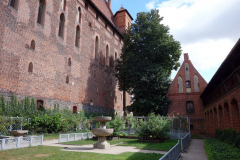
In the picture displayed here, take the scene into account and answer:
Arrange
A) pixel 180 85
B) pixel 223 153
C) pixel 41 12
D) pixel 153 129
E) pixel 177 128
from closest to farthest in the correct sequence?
pixel 223 153 < pixel 153 129 < pixel 177 128 < pixel 41 12 < pixel 180 85

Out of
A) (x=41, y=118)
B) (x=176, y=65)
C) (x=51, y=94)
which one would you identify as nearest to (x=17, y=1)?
(x=51, y=94)

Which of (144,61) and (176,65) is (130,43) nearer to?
(144,61)

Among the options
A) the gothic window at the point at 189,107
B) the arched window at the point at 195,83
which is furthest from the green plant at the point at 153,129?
the arched window at the point at 195,83

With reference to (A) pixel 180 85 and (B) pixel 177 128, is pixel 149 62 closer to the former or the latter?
(A) pixel 180 85

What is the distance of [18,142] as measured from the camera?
28.8ft

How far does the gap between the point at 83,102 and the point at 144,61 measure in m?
9.05

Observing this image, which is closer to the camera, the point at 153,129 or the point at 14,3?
the point at 153,129

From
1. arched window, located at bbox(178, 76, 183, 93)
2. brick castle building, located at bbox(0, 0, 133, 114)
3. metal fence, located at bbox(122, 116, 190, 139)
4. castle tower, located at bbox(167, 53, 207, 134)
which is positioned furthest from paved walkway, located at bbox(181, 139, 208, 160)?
arched window, located at bbox(178, 76, 183, 93)

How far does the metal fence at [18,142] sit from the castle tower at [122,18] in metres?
31.9

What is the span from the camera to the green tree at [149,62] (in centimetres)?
2092

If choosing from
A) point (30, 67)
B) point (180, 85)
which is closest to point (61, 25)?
point (30, 67)

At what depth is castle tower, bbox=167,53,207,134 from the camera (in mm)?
21406

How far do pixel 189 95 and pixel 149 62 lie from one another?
6388mm

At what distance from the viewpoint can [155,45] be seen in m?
22.4
